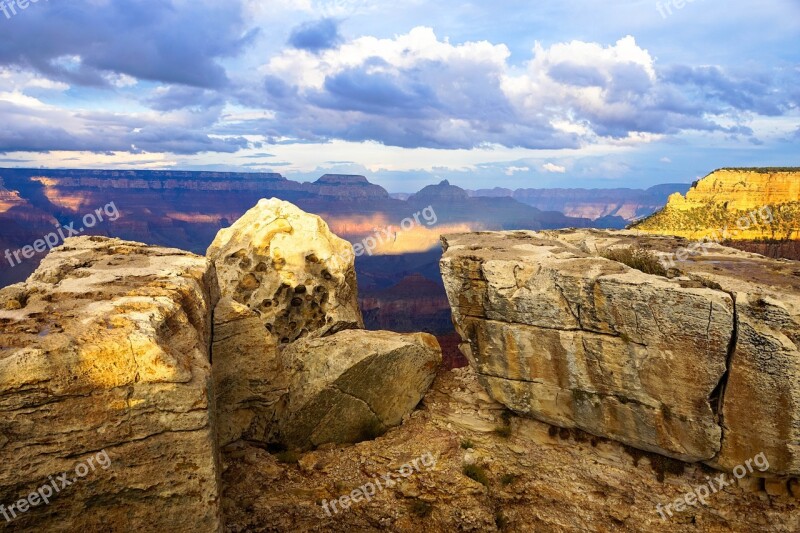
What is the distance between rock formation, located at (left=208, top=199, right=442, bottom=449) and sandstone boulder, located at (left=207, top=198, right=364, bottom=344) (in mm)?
28

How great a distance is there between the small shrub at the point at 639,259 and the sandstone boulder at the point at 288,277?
725 cm

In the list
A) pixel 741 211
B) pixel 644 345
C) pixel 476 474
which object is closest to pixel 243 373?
pixel 476 474

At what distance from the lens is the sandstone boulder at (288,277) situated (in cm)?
1471

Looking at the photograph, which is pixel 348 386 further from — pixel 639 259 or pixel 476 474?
pixel 639 259

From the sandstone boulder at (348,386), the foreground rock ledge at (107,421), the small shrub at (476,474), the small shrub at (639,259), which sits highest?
the small shrub at (639,259)

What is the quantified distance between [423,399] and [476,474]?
2772 millimetres

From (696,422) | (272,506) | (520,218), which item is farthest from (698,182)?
(520,218)

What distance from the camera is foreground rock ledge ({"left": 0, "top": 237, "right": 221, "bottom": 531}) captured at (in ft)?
20.8

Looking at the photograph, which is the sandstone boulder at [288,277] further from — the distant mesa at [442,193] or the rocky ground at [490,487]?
the distant mesa at [442,193]

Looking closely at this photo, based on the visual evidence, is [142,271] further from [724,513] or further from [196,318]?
[724,513]

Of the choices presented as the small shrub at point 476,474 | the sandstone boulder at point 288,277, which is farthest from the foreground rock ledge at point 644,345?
the sandstone boulder at point 288,277

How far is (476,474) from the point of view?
447 inches

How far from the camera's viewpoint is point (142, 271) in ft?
33.3

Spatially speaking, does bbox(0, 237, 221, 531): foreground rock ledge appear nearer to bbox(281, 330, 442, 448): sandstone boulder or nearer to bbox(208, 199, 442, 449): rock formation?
bbox(208, 199, 442, 449): rock formation
